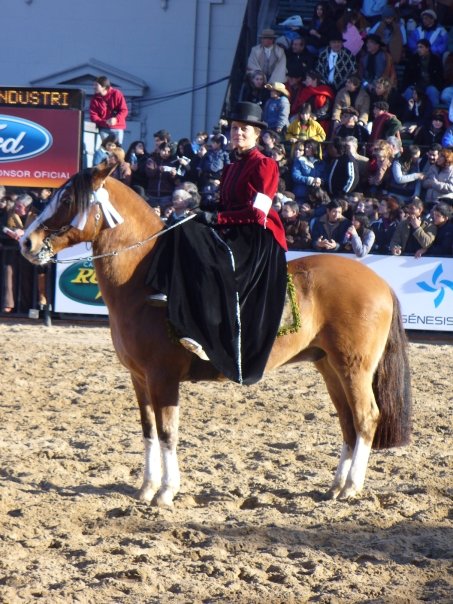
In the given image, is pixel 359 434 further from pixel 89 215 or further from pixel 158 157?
pixel 158 157

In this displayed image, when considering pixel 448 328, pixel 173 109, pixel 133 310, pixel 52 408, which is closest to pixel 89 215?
pixel 133 310

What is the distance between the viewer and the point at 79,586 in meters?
4.93

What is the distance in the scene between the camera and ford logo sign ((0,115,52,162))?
14516mm

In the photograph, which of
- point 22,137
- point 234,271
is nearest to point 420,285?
point 22,137

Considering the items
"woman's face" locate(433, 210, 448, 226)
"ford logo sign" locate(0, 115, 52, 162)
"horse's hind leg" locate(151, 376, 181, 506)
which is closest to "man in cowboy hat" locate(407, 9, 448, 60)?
"woman's face" locate(433, 210, 448, 226)

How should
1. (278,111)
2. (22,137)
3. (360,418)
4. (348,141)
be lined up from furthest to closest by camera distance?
(278,111) → (22,137) → (348,141) → (360,418)

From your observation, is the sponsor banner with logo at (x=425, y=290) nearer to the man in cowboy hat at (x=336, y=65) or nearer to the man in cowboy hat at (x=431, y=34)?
the man in cowboy hat at (x=336, y=65)

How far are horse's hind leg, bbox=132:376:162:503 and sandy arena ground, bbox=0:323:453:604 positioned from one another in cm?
13

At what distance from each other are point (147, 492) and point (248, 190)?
82.4 inches

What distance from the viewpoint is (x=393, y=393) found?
23.4 ft

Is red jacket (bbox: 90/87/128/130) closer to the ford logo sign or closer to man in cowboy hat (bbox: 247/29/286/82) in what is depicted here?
the ford logo sign

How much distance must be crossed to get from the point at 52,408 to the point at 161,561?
4.08 metres

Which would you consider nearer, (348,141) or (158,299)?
(158,299)

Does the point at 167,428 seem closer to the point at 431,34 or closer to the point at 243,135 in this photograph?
the point at 243,135
